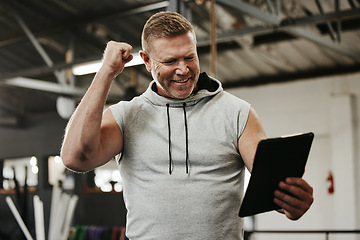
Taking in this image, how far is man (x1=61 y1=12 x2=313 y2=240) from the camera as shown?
1.32 metres

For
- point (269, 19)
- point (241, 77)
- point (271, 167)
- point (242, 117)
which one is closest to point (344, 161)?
point (241, 77)

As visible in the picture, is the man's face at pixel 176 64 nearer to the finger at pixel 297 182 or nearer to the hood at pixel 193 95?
the hood at pixel 193 95

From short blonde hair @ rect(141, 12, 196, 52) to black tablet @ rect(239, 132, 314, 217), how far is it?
16.1 inches

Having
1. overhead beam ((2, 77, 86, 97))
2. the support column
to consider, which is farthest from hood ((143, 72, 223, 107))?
the support column

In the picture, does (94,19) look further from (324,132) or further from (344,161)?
(344,161)

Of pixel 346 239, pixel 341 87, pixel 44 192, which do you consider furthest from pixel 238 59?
pixel 44 192

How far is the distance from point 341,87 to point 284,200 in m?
7.04

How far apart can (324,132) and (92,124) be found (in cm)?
721

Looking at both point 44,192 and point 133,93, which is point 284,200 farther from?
point 44,192

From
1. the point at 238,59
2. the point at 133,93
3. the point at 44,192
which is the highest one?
the point at 238,59

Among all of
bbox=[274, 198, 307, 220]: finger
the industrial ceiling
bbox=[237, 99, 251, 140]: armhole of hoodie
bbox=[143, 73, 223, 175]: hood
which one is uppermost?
the industrial ceiling

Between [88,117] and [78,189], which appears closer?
[88,117]

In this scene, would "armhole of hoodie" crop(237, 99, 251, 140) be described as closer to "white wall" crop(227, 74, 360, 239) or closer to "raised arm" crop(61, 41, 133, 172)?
"raised arm" crop(61, 41, 133, 172)

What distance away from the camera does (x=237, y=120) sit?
1.40 metres
